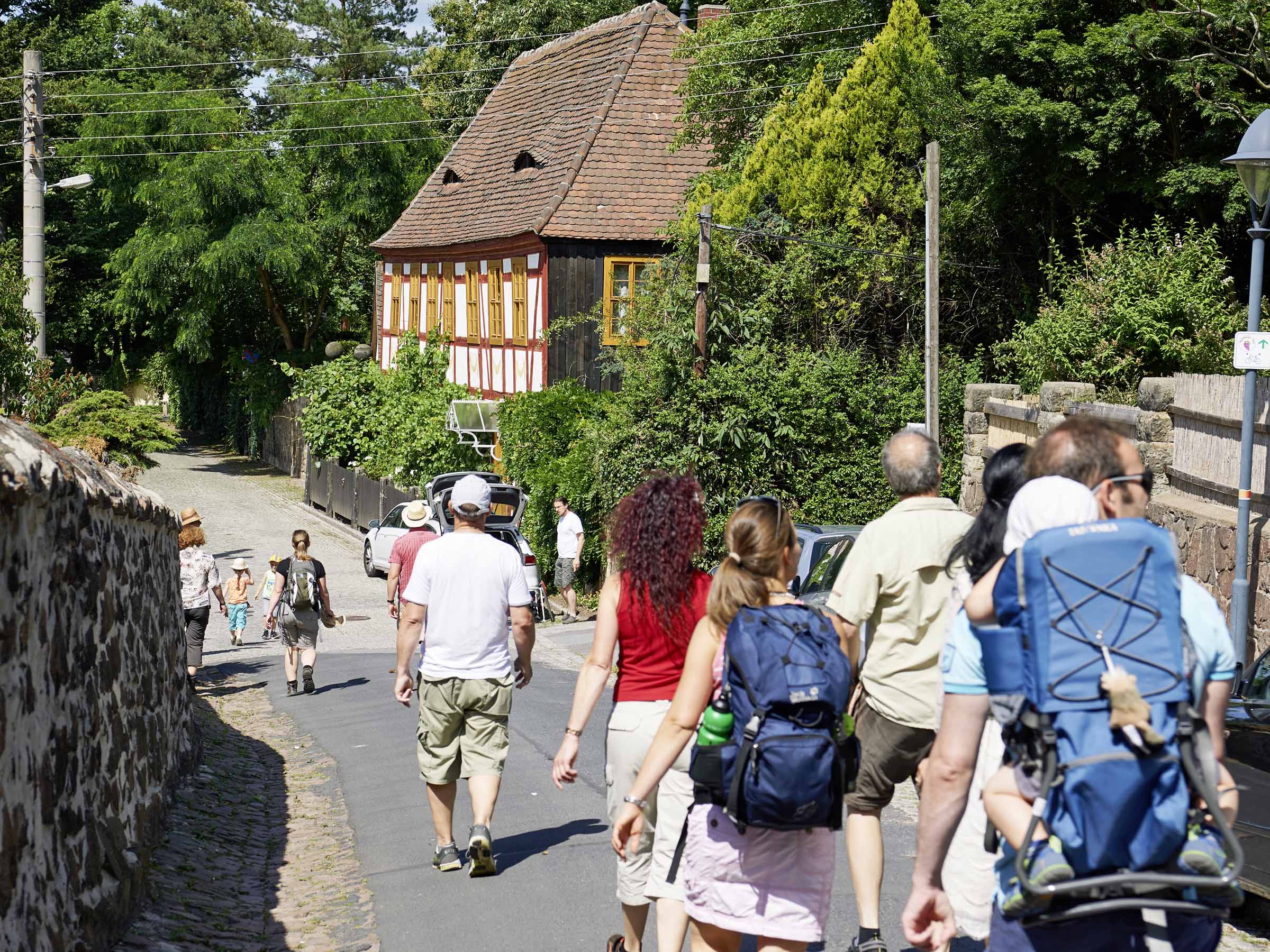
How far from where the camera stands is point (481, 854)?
700 centimetres

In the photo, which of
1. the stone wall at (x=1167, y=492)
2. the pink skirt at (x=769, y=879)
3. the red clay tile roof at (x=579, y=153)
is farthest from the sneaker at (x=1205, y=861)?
the red clay tile roof at (x=579, y=153)

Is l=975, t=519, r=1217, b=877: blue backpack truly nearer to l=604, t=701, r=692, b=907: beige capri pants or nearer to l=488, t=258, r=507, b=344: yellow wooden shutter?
l=604, t=701, r=692, b=907: beige capri pants

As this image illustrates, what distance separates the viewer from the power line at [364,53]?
96.2 feet

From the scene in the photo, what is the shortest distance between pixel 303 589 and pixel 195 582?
120cm

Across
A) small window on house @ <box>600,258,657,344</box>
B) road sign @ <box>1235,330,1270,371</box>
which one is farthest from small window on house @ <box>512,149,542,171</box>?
road sign @ <box>1235,330,1270,371</box>

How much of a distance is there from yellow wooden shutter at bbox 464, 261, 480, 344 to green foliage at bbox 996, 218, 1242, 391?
1947 centimetres

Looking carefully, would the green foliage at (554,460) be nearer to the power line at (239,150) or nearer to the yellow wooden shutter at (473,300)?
the yellow wooden shutter at (473,300)

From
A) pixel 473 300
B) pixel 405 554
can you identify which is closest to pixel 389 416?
pixel 473 300

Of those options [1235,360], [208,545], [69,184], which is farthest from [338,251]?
[1235,360]

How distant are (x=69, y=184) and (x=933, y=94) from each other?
12.8 m

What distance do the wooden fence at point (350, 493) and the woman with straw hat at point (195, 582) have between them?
14.6 metres

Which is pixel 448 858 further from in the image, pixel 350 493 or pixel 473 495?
pixel 350 493

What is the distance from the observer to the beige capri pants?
5.13 m

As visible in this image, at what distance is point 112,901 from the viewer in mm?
5641
